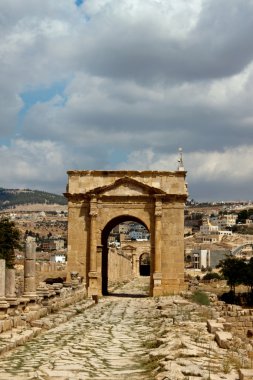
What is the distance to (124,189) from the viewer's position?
25953mm

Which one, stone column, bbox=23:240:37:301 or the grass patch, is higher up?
stone column, bbox=23:240:37:301

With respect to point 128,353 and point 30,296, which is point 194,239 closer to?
point 30,296

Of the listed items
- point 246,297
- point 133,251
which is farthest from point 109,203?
point 133,251

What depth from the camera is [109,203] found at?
85.3 feet

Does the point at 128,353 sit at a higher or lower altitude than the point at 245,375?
lower

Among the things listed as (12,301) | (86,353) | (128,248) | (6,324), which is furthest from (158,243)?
(128,248)

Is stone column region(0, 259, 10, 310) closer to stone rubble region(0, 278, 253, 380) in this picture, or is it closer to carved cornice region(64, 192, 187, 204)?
stone rubble region(0, 278, 253, 380)

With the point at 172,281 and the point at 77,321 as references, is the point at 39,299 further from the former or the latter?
the point at 172,281

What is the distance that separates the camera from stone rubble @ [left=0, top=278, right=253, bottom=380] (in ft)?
23.8

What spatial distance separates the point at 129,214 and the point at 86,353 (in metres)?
16.8

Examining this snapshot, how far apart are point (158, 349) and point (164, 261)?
54.7 feet

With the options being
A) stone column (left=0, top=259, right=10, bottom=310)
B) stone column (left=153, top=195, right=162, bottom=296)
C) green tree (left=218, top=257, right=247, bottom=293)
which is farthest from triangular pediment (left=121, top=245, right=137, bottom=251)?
stone column (left=0, top=259, right=10, bottom=310)

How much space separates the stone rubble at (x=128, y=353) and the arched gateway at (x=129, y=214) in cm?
1127

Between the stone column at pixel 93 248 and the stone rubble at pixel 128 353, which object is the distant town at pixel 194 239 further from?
the stone rubble at pixel 128 353
